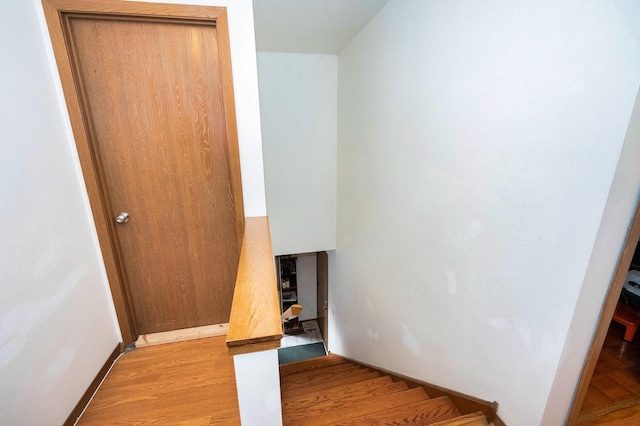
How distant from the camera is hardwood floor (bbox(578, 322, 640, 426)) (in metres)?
1.26

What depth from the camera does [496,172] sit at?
110cm

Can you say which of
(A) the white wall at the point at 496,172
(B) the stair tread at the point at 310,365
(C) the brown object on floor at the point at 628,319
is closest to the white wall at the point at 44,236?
(A) the white wall at the point at 496,172

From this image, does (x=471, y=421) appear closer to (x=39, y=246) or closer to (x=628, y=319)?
(x=628, y=319)

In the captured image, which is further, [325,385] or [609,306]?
[325,385]

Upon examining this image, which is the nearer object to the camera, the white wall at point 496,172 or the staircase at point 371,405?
the white wall at point 496,172

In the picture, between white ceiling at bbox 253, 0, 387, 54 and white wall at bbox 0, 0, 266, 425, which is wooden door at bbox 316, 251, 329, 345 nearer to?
white ceiling at bbox 253, 0, 387, 54

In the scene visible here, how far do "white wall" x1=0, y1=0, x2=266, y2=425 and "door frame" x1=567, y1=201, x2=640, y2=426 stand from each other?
5.33 ft

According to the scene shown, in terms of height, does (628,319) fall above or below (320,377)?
above

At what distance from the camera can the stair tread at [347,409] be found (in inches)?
58.5

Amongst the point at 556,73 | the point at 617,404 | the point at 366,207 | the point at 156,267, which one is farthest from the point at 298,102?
the point at 617,404

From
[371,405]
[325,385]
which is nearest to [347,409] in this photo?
[371,405]

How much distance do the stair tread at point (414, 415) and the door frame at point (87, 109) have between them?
1367 millimetres

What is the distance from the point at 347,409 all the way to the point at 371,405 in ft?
0.54

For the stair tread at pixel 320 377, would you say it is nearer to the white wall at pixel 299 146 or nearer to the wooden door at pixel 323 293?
the white wall at pixel 299 146
